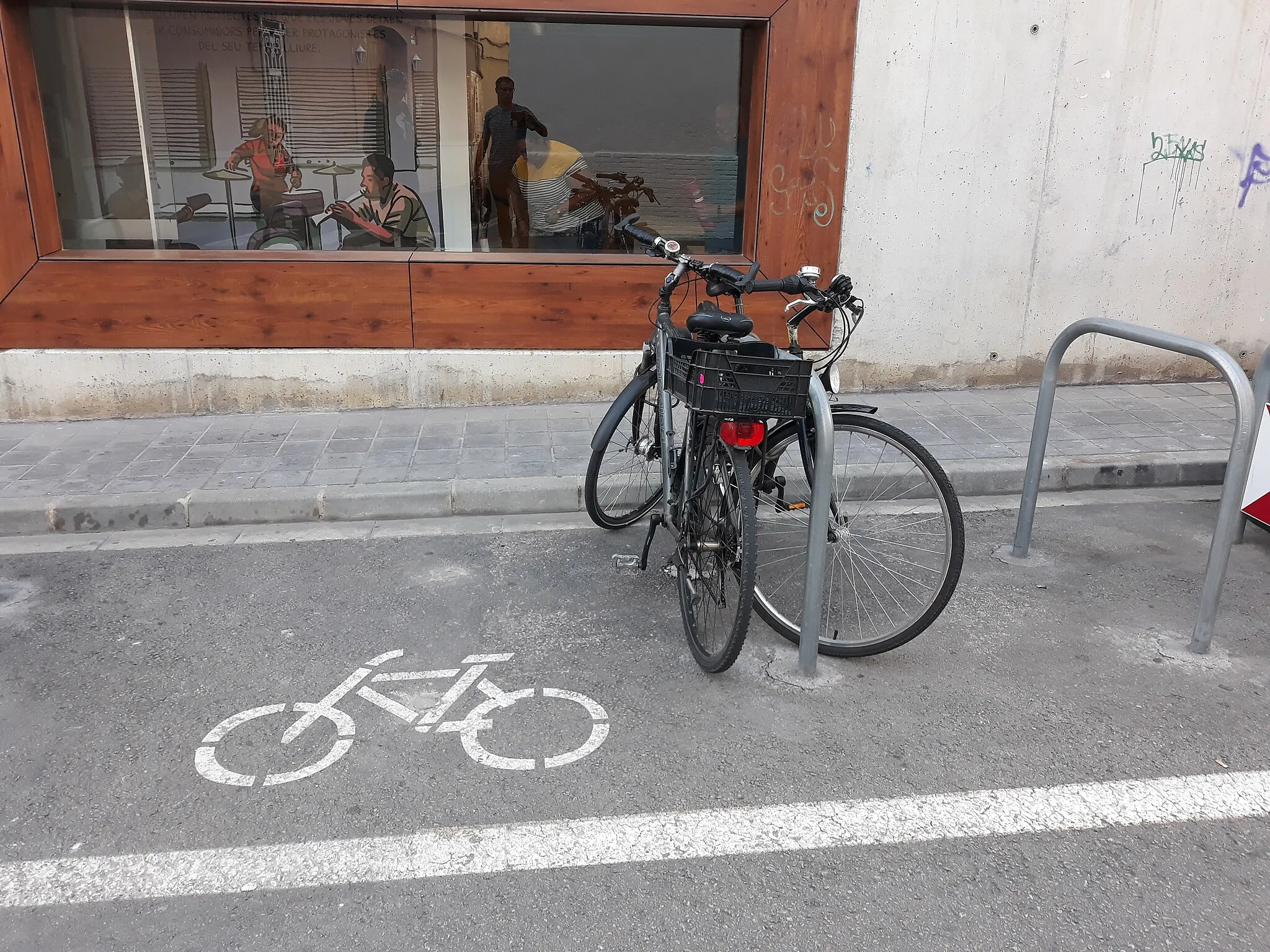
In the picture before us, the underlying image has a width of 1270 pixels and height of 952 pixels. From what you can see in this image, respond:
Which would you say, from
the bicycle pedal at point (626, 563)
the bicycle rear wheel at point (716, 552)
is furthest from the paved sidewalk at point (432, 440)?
the bicycle rear wheel at point (716, 552)

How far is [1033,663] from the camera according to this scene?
12.6 feet

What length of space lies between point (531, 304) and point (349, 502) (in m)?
2.26

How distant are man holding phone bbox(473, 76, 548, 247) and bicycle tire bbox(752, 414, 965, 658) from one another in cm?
379

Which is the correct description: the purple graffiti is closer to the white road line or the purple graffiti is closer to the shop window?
the shop window

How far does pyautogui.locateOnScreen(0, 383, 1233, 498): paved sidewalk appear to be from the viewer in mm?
5574

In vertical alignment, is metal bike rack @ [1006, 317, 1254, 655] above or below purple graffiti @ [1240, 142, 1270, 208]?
below

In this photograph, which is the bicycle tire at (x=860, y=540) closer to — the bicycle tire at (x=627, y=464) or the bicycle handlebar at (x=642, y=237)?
the bicycle tire at (x=627, y=464)

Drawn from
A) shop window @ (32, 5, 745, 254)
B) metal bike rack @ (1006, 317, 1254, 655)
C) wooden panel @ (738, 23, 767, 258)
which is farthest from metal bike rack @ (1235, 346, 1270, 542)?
shop window @ (32, 5, 745, 254)

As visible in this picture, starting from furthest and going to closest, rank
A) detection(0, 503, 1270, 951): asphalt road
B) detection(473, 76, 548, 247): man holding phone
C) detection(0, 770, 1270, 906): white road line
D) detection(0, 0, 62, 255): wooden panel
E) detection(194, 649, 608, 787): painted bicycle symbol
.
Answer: detection(473, 76, 548, 247): man holding phone, detection(0, 0, 62, 255): wooden panel, detection(194, 649, 608, 787): painted bicycle symbol, detection(0, 770, 1270, 906): white road line, detection(0, 503, 1270, 951): asphalt road

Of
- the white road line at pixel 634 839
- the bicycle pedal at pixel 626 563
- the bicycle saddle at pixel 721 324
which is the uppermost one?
the bicycle saddle at pixel 721 324

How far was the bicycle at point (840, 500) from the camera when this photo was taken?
3.64 m

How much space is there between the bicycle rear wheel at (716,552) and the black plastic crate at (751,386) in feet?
0.77

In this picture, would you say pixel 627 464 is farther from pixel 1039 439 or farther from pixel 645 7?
pixel 645 7

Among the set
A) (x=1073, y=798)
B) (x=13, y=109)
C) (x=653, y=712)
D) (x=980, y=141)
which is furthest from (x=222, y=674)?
(x=980, y=141)
